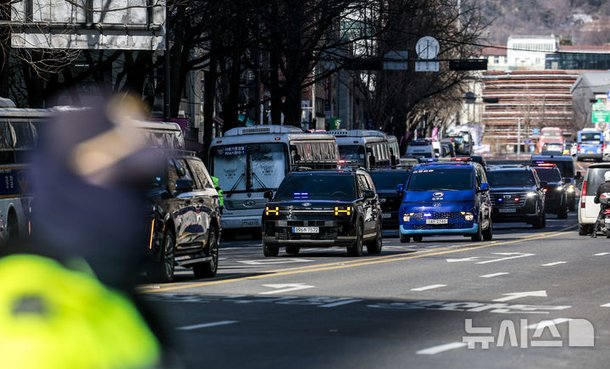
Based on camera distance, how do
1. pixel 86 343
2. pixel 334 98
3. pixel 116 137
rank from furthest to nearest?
pixel 334 98, pixel 116 137, pixel 86 343

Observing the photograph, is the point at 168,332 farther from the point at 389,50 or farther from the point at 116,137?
the point at 389,50

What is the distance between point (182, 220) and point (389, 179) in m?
24.9

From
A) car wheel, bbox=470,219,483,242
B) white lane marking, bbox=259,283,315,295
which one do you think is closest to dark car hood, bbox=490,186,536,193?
car wheel, bbox=470,219,483,242

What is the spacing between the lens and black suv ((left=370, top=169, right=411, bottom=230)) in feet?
141

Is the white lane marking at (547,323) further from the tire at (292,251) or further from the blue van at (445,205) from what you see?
the blue van at (445,205)

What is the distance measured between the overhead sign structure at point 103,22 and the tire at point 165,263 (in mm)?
17901

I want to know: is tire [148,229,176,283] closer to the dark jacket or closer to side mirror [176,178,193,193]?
side mirror [176,178,193,193]

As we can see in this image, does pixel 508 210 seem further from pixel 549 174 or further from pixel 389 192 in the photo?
pixel 549 174

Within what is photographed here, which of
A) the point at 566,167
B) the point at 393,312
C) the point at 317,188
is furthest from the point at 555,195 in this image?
the point at 393,312

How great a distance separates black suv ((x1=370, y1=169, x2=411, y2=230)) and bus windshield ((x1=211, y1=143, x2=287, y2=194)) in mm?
4084

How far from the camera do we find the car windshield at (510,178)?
1784 inches

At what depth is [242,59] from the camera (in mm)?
54250

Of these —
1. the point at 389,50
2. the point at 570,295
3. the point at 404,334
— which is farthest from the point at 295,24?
the point at 404,334

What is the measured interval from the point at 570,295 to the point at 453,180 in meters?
18.0
